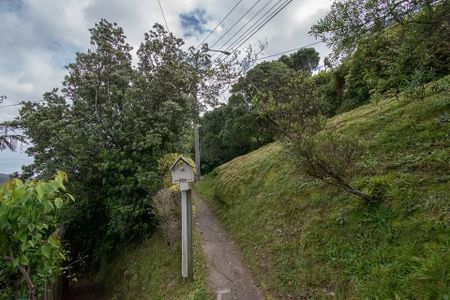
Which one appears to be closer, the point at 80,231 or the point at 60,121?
the point at 60,121

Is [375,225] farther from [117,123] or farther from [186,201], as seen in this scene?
[117,123]

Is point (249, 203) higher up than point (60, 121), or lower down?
lower down

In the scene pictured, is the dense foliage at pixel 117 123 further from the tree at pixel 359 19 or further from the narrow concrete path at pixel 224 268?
the tree at pixel 359 19

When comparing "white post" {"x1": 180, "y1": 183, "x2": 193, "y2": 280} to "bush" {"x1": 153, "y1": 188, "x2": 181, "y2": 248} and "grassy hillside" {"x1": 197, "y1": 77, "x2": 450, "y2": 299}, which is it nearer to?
"grassy hillside" {"x1": 197, "y1": 77, "x2": 450, "y2": 299}

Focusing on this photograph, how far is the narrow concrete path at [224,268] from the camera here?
214 inches

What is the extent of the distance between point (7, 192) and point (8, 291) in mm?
1224

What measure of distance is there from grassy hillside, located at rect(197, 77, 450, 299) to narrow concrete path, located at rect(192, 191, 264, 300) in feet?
0.90

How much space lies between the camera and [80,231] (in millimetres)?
12297

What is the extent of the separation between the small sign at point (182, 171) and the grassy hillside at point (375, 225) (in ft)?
6.43

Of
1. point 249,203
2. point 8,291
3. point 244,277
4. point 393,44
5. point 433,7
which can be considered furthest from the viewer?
point 249,203

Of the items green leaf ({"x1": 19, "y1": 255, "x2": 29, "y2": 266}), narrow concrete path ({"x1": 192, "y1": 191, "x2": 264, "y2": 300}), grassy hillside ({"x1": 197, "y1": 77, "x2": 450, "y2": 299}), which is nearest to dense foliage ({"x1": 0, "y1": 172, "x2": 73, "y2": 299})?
→ green leaf ({"x1": 19, "y1": 255, "x2": 29, "y2": 266})

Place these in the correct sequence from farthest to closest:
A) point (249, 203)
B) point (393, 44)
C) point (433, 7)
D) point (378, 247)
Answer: point (249, 203) → point (378, 247) → point (393, 44) → point (433, 7)

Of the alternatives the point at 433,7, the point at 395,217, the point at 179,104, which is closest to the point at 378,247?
the point at 395,217

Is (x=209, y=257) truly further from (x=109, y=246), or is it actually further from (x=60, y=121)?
(x=60, y=121)
